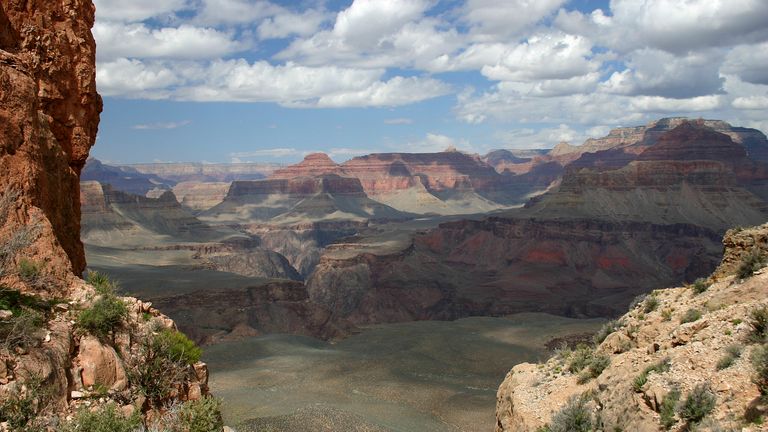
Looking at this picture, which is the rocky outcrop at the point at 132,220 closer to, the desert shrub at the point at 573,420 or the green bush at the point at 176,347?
the green bush at the point at 176,347

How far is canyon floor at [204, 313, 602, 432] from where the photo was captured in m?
35.2

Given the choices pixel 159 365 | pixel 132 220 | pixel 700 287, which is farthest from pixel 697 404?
pixel 132 220

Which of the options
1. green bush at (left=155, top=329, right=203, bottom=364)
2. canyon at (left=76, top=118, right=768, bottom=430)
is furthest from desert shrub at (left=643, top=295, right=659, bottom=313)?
canyon at (left=76, top=118, right=768, bottom=430)

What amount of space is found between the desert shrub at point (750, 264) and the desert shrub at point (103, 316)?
1553 centimetres

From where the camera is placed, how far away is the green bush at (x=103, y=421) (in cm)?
1097

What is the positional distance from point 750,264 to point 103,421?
16.2m

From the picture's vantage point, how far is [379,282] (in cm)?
10806

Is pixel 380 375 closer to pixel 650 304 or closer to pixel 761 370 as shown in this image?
pixel 650 304

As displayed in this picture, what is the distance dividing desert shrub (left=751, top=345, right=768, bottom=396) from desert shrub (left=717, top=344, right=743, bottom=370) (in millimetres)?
931

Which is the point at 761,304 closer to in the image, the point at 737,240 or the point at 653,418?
the point at 653,418

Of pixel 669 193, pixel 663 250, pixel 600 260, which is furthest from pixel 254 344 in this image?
pixel 669 193

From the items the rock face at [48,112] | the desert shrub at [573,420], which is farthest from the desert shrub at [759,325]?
the rock face at [48,112]

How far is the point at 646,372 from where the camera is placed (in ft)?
53.2

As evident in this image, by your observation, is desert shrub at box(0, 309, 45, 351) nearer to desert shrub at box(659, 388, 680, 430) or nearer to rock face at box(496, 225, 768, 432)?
rock face at box(496, 225, 768, 432)
